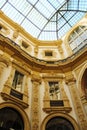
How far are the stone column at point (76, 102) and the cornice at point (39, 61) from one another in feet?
3.74

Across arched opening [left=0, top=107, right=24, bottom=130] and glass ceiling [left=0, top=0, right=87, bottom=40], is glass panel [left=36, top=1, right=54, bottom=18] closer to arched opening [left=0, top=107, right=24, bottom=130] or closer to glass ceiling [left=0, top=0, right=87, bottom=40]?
glass ceiling [left=0, top=0, right=87, bottom=40]

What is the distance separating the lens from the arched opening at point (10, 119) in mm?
7611

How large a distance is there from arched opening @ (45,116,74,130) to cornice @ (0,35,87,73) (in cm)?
451

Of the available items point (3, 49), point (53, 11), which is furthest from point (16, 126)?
point (53, 11)

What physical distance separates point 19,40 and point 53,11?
269 inches

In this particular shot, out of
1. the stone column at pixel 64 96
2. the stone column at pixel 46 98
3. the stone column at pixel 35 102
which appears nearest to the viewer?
the stone column at pixel 35 102

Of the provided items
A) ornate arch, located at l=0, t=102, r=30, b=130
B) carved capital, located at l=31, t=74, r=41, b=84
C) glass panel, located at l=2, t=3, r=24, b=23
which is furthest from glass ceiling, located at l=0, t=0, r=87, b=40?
ornate arch, located at l=0, t=102, r=30, b=130

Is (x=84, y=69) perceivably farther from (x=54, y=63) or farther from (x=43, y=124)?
(x=43, y=124)

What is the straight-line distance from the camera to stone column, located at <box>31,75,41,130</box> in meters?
8.38

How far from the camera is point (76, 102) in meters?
9.76

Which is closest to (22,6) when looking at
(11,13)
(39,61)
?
(11,13)

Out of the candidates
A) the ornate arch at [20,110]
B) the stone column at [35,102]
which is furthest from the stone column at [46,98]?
the ornate arch at [20,110]

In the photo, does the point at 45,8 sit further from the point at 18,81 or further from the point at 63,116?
the point at 63,116

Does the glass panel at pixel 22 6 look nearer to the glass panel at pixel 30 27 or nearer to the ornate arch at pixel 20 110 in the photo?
the glass panel at pixel 30 27
